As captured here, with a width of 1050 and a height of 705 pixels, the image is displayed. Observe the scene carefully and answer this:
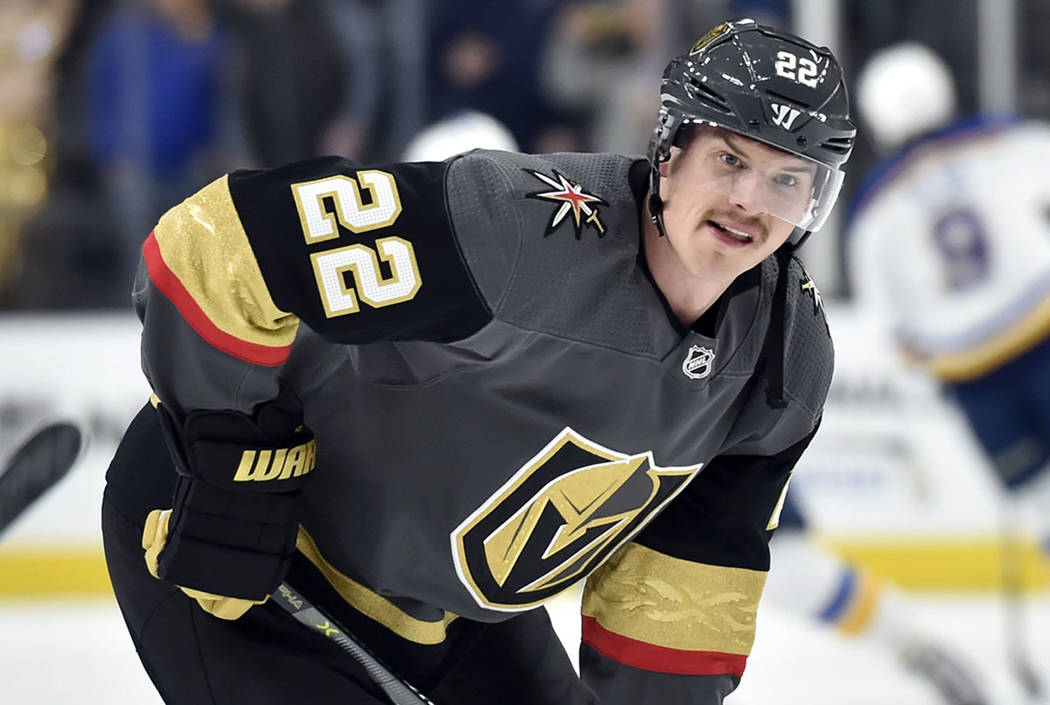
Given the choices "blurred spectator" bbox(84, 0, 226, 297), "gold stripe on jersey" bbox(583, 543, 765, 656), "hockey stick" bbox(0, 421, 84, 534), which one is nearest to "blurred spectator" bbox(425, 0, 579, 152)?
"blurred spectator" bbox(84, 0, 226, 297)

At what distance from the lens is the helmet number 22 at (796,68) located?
149cm

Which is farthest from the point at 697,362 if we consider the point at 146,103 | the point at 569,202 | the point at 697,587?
the point at 146,103

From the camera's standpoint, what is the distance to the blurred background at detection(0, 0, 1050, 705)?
3.89 metres

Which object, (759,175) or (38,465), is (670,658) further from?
(38,465)

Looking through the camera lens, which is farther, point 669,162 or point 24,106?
point 24,106

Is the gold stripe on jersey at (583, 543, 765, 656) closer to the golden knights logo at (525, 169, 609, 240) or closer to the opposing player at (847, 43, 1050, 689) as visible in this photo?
the golden knights logo at (525, 169, 609, 240)

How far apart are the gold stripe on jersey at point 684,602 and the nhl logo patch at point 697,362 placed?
28 centimetres

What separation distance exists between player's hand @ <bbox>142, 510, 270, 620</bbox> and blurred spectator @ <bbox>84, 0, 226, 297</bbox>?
2790mm

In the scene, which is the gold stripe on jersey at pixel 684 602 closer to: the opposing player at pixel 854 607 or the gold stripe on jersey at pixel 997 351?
the opposing player at pixel 854 607

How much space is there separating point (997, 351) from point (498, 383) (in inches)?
88.9

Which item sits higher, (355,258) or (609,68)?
(355,258)

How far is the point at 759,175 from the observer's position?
1.49m

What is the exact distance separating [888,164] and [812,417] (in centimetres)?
205

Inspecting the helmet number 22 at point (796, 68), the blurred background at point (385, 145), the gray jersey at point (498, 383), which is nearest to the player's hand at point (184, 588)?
the gray jersey at point (498, 383)
